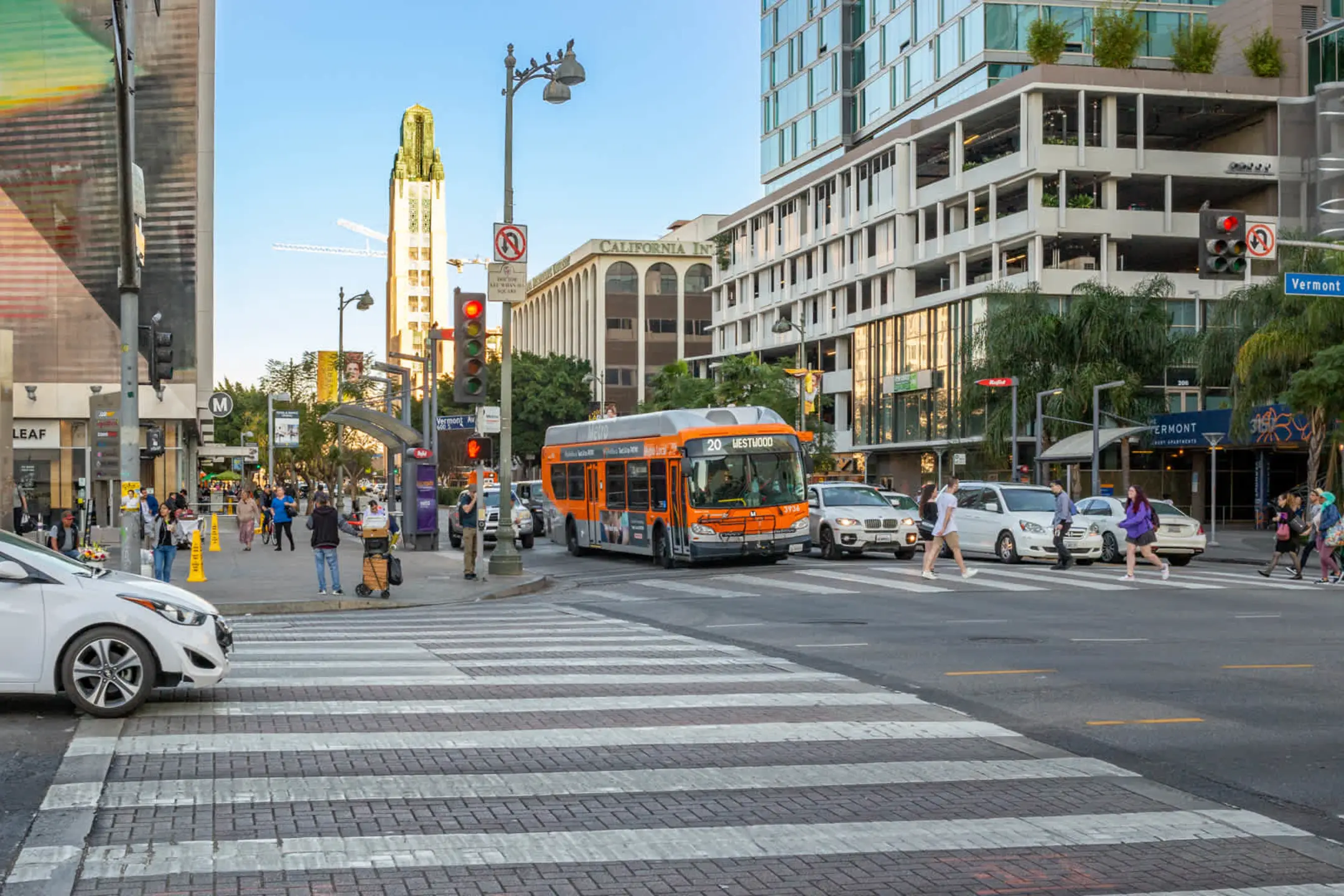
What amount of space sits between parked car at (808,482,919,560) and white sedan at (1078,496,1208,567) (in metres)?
4.61

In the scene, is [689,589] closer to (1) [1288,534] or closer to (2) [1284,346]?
(1) [1288,534]

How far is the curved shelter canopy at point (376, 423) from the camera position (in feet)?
125

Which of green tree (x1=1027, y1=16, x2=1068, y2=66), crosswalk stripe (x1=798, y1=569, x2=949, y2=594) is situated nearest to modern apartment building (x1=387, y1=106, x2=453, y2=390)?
green tree (x1=1027, y1=16, x2=1068, y2=66)

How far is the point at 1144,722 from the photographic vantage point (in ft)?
33.0

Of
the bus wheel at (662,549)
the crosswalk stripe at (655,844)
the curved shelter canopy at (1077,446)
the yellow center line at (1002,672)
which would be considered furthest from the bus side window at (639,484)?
the crosswalk stripe at (655,844)

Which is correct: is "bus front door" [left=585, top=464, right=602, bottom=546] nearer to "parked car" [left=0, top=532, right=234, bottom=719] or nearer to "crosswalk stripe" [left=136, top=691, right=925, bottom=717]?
Answer: "crosswalk stripe" [left=136, top=691, right=925, bottom=717]

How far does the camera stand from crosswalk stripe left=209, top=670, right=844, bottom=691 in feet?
37.2

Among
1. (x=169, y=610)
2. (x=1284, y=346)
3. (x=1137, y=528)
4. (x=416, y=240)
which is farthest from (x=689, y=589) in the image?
(x=416, y=240)

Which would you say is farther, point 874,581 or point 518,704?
point 874,581

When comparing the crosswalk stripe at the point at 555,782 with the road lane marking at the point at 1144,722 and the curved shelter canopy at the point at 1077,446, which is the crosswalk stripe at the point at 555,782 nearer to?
the road lane marking at the point at 1144,722

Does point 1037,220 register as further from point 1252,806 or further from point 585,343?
point 585,343

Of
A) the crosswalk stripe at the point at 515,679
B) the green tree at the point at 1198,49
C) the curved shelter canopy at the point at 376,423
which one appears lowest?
the crosswalk stripe at the point at 515,679

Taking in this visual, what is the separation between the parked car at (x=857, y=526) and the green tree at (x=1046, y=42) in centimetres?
3715

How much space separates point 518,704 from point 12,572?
359 centimetres
